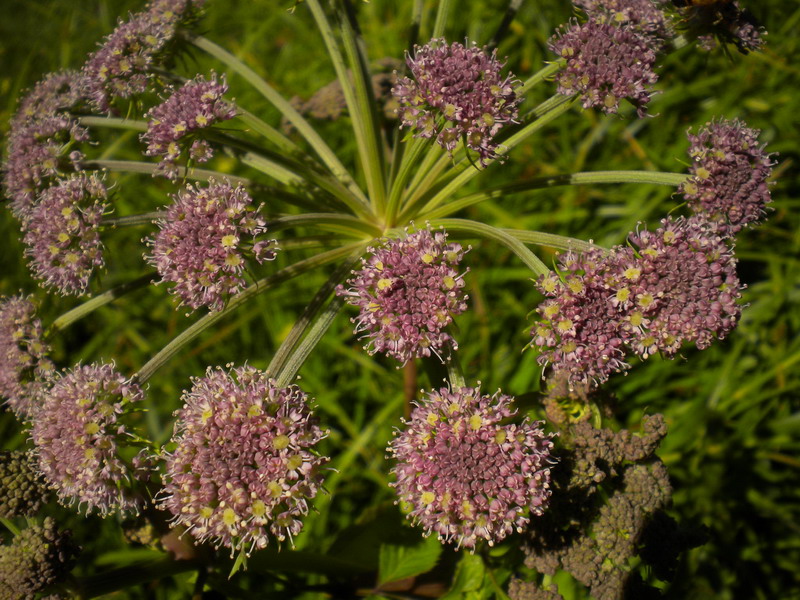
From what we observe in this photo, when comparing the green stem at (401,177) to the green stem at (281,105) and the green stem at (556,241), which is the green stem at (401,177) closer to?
the green stem at (281,105)

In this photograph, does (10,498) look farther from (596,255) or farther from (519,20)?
(519,20)

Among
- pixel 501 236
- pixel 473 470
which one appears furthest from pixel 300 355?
pixel 501 236

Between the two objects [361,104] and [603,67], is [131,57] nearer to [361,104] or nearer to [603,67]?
[361,104]

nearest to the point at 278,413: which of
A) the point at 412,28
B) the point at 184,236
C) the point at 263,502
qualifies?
the point at 263,502

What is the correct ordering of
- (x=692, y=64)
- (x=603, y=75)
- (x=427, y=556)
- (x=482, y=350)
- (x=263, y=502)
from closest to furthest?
(x=263, y=502) < (x=603, y=75) < (x=427, y=556) < (x=482, y=350) < (x=692, y=64)

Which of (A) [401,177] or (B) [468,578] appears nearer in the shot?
(B) [468,578]

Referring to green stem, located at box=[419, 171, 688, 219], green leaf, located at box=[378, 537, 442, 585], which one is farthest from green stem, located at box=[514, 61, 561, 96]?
green leaf, located at box=[378, 537, 442, 585]

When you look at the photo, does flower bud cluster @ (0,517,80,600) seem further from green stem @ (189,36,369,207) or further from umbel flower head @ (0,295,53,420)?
green stem @ (189,36,369,207)
